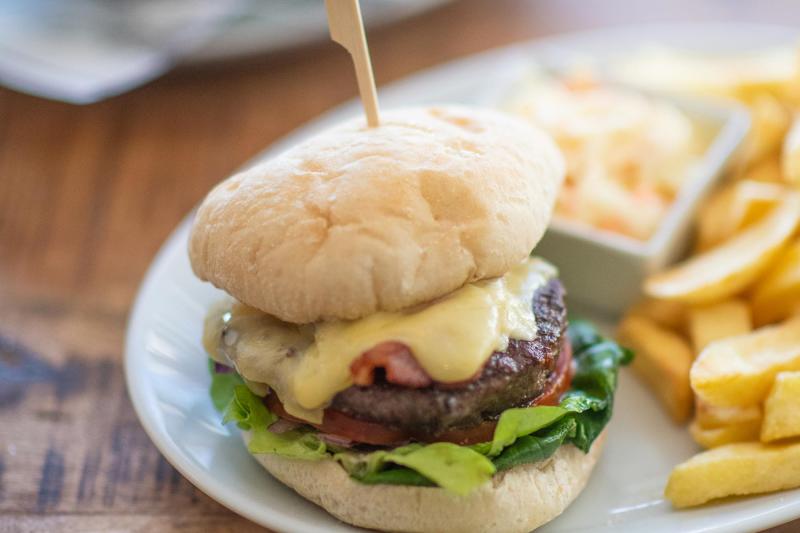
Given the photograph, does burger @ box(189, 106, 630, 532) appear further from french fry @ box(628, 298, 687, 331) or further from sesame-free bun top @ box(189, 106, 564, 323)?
french fry @ box(628, 298, 687, 331)

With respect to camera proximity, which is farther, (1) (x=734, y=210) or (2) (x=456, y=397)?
(1) (x=734, y=210)

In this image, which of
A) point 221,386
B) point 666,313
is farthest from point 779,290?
point 221,386

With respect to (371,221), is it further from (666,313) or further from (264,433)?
(666,313)

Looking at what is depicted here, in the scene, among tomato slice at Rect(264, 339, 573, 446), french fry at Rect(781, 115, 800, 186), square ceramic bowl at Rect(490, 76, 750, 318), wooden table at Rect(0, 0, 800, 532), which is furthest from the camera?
square ceramic bowl at Rect(490, 76, 750, 318)

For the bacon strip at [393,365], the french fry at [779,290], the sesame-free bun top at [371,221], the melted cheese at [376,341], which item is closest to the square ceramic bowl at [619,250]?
the french fry at [779,290]

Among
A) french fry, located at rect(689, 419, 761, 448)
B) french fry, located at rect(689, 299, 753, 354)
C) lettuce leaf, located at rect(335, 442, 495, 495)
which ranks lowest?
french fry, located at rect(689, 419, 761, 448)

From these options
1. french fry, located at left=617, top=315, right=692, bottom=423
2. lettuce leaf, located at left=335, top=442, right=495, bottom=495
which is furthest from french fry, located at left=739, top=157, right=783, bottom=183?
lettuce leaf, located at left=335, top=442, right=495, bottom=495

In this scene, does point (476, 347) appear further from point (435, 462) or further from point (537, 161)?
point (537, 161)
